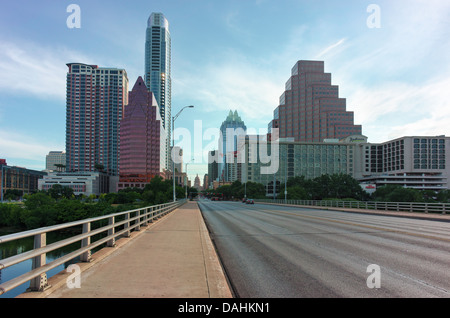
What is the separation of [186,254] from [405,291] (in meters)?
5.20

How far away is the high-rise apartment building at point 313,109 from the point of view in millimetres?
176125

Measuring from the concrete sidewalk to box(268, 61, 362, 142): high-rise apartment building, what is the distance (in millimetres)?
179345

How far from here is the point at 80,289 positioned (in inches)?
196

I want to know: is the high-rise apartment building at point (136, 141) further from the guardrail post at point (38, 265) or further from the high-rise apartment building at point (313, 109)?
the guardrail post at point (38, 265)

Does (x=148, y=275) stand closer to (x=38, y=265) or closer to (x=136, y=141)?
(x=38, y=265)

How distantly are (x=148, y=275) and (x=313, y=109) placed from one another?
184m

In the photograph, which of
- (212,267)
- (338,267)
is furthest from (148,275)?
(338,267)

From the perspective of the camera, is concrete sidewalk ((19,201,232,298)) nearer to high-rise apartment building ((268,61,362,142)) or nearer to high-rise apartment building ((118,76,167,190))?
high-rise apartment building ((118,76,167,190))

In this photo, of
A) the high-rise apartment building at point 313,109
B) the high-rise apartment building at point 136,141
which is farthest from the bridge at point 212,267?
the high-rise apartment building at point 313,109

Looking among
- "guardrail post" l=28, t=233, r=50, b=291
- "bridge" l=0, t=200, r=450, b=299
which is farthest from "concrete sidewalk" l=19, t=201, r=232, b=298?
"guardrail post" l=28, t=233, r=50, b=291

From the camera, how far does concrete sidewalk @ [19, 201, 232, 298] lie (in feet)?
16.0

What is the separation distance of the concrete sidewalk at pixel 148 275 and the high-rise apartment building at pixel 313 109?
179 metres

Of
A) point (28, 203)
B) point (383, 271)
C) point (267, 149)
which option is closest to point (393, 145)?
point (267, 149)

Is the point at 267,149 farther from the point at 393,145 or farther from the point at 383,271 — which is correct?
the point at 383,271
